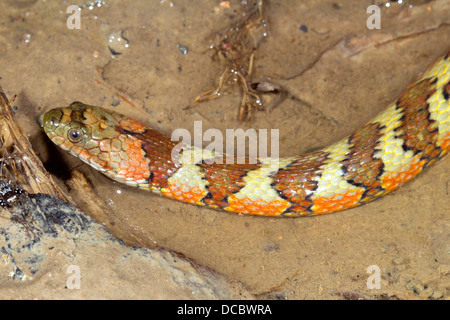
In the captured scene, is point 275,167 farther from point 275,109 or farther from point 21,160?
point 21,160

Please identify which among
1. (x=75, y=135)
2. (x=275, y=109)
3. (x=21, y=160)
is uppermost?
(x=275, y=109)

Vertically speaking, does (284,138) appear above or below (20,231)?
above

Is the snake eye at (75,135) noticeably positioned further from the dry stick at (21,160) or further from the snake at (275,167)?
the dry stick at (21,160)

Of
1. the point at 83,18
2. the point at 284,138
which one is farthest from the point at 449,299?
the point at 83,18

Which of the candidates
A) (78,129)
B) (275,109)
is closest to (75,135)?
(78,129)

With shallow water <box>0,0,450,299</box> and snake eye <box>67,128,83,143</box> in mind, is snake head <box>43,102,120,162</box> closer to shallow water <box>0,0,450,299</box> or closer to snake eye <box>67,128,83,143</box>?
snake eye <box>67,128,83,143</box>

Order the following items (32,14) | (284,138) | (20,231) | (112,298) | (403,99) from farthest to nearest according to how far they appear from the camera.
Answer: (32,14)
(284,138)
(403,99)
(20,231)
(112,298)
